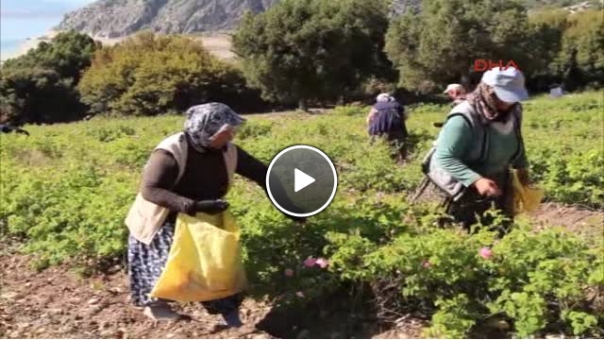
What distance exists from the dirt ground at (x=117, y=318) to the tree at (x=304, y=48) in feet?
101

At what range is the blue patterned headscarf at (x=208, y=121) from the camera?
4.08m

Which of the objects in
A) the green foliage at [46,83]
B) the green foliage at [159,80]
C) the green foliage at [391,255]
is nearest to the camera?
the green foliage at [391,255]

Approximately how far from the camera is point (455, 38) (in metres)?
37.3

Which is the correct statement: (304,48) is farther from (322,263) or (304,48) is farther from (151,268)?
(322,263)

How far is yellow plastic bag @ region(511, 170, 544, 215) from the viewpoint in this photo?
455 centimetres

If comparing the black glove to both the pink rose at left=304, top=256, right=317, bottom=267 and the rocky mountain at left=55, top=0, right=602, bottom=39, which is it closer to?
the pink rose at left=304, top=256, right=317, bottom=267

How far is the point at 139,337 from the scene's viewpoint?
4418 mm

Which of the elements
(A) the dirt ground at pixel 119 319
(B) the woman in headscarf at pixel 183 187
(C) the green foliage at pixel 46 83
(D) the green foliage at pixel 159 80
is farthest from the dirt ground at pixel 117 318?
(C) the green foliage at pixel 46 83

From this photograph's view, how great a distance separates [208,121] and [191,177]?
1.14 ft

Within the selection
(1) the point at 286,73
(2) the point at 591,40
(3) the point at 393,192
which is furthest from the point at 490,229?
(2) the point at 591,40

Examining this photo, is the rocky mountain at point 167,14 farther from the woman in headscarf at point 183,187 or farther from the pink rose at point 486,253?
the pink rose at point 486,253

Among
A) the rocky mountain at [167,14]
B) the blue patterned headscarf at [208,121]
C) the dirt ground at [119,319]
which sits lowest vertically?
the dirt ground at [119,319]

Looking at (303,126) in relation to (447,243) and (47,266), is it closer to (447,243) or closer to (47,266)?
(47,266)

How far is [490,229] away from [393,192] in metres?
4.06
